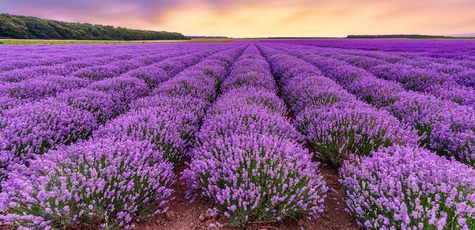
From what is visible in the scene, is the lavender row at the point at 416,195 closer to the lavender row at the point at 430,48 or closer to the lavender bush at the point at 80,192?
the lavender bush at the point at 80,192

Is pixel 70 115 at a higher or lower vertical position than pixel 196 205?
higher

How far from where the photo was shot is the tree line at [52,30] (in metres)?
34.3

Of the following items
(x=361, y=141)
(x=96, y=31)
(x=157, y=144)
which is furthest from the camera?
(x=96, y=31)

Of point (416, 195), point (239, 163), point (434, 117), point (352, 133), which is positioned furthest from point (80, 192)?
point (434, 117)

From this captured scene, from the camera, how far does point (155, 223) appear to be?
1.81 metres

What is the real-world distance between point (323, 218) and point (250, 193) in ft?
2.66

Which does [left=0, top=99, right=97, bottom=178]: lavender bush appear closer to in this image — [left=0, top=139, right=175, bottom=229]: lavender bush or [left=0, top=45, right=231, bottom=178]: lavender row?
[left=0, top=45, right=231, bottom=178]: lavender row

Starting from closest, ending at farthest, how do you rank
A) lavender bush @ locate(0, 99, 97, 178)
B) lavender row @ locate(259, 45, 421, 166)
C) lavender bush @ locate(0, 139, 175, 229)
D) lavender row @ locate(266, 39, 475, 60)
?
lavender bush @ locate(0, 139, 175, 229), lavender bush @ locate(0, 99, 97, 178), lavender row @ locate(259, 45, 421, 166), lavender row @ locate(266, 39, 475, 60)

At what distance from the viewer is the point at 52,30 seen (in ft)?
134

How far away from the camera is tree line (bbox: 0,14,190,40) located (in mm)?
34281

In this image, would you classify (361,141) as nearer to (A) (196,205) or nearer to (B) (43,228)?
(A) (196,205)

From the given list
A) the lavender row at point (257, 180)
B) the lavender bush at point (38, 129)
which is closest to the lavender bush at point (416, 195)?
the lavender row at point (257, 180)

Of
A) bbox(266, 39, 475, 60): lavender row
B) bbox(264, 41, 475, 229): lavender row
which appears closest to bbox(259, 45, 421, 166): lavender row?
bbox(264, 41, 475, 229): lavender row

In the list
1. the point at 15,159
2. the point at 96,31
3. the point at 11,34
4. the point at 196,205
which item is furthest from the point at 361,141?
the point at 96,31
